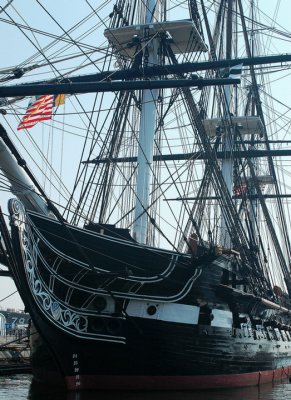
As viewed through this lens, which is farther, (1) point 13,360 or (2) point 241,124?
(2) point 241,124

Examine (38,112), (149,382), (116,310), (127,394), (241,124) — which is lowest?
(127,394)

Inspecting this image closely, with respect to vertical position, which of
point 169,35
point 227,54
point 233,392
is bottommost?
point 233,392

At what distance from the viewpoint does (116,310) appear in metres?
15.6

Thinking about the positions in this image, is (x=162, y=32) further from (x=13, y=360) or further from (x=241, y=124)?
(x=13, y=360)

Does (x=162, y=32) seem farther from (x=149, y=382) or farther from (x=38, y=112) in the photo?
(x=149, y=382)

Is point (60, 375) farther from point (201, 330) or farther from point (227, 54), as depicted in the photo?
point (227, 54)

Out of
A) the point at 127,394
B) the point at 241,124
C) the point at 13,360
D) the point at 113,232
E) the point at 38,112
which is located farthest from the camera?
the point at 241,124

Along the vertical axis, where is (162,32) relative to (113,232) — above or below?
above

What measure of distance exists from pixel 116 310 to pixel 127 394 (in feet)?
6.54

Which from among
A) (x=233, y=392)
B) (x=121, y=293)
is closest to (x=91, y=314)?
(x=121, y=293)

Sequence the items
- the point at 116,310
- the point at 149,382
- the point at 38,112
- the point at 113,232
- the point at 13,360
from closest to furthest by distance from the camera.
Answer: the point at 116,310 → the point at 149,382 → the point at 113,232 → the point at 38,112 → the point at 13,360

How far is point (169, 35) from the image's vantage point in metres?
21.9

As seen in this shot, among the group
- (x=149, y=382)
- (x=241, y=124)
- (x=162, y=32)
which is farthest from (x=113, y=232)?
(x=241, y=124)

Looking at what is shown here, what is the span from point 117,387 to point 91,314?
6.13 feet
